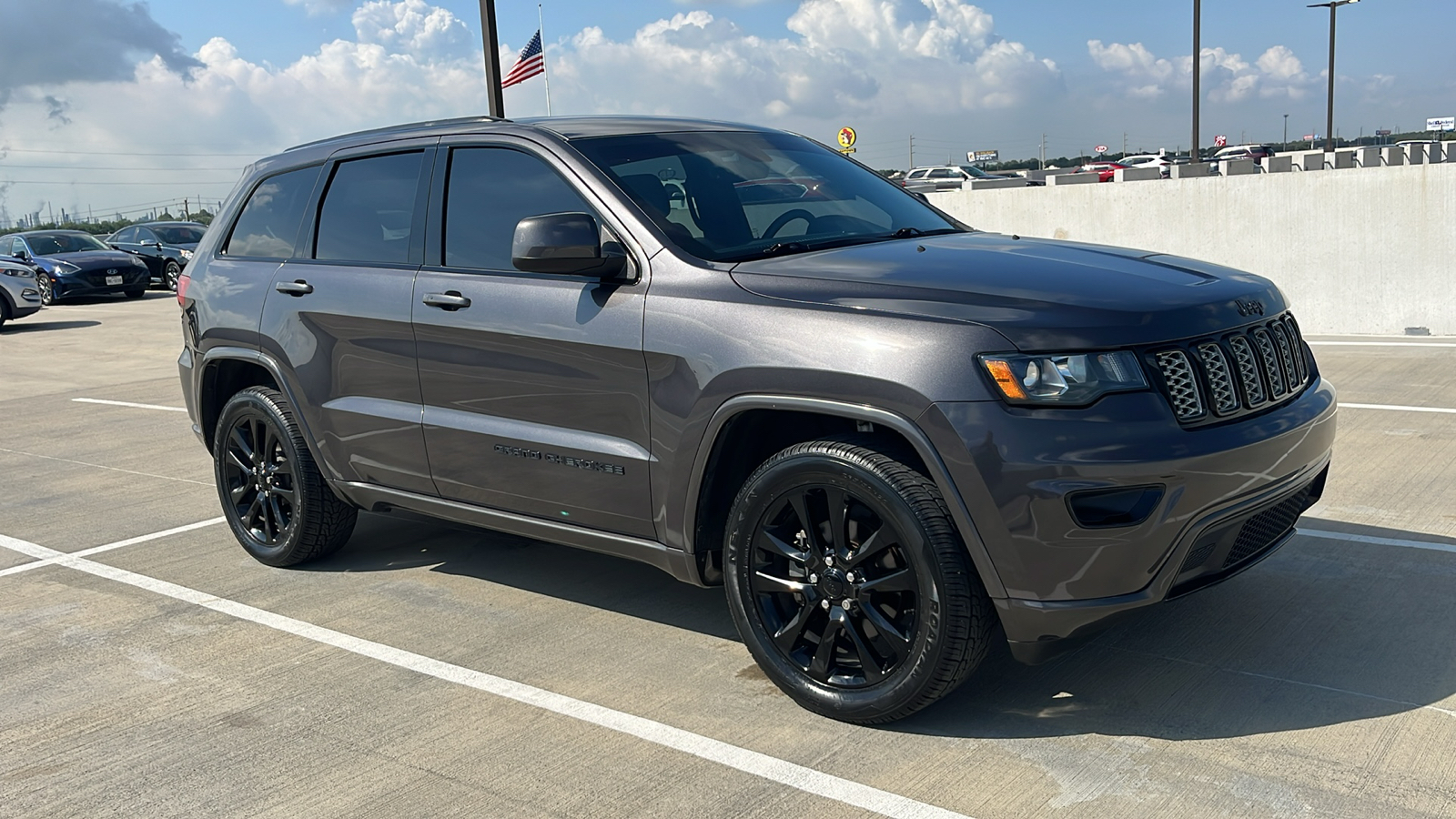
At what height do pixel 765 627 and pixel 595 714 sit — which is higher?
pixel 765 627

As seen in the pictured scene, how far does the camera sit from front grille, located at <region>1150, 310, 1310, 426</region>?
3492 mm

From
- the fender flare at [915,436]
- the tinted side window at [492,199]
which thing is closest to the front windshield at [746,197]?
the tinted side window at [492,199]

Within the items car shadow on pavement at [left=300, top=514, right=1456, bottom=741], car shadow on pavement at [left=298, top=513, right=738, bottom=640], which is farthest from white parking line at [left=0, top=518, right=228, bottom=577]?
car shadow on pavement at [left=300, top=514, right=1456, bottom=741]

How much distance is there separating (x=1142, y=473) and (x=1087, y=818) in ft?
2.89

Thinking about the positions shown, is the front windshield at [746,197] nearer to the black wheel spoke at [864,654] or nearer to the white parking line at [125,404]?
the black wheel spoke at [864,654]

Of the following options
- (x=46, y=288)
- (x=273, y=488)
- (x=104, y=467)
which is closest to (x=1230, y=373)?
(x=273, y=488)

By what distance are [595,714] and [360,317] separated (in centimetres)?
199

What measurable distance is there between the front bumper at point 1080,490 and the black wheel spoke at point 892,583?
0.26 metres

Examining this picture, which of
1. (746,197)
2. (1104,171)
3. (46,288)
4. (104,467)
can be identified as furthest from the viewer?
(1104,171)

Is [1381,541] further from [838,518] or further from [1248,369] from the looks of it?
[838,518]

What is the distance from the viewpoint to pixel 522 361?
4.44 metres

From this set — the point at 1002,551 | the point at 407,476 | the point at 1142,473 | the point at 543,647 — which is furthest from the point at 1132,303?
the point at 407,476

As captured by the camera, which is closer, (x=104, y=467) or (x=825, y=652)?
(x=825, y=652)

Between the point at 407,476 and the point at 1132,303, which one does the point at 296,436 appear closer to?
the point at 407,476
